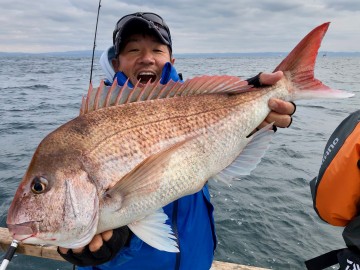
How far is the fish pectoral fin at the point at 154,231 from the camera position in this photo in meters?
1.84

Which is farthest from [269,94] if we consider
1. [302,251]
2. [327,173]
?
[302,251]

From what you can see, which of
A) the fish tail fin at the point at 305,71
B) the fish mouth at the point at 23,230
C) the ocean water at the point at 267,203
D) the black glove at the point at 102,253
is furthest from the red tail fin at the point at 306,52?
the ocean water at the point at 267,203

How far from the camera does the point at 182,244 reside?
2.47 m

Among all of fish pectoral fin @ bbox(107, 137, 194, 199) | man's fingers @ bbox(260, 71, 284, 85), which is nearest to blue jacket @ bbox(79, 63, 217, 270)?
fish pectoral fin @ bbox(107, 137, 194, 199)

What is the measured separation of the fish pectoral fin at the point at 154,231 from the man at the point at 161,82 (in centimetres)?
17

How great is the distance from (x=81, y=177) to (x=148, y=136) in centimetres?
44

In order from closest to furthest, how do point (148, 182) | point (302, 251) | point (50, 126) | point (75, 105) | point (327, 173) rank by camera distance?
point (148, 182) → point (327, 173) → point (302, 251) → point (50, 126) → point (75, 105)

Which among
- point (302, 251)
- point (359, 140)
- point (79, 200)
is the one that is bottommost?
point (302, 251)

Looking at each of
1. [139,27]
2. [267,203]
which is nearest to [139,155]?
[139,27]

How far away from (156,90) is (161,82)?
1.90ft

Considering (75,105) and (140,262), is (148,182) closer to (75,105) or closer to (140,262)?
(140,262)

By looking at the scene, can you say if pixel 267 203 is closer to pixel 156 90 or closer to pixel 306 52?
pixel 306 52

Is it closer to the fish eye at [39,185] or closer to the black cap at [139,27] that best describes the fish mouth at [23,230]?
the fish eye at [39,185]

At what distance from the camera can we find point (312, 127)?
42.1ft
